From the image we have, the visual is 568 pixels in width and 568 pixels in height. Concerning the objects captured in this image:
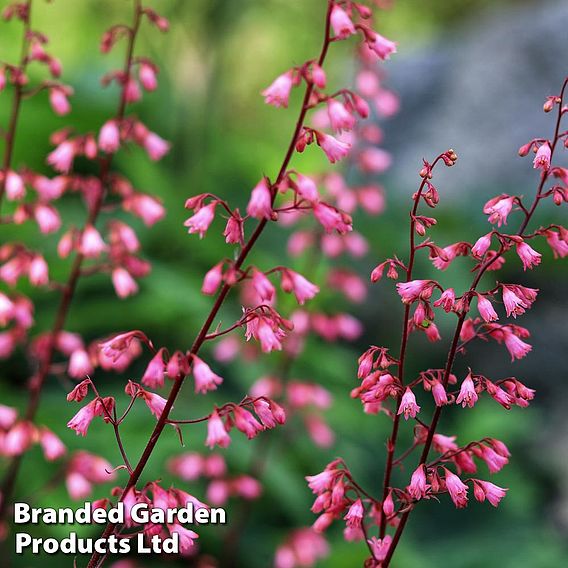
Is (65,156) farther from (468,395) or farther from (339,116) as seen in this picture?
(468,395)

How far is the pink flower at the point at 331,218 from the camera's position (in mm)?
1257

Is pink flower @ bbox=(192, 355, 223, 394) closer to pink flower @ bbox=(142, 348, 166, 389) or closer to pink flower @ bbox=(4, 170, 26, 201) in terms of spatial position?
pink flower @ bbox=(142, 348, 166, 389)

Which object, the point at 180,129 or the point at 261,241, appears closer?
the point at 261,241

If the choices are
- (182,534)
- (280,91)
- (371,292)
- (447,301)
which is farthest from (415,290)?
(371,292)

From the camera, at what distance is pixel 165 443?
329 cm

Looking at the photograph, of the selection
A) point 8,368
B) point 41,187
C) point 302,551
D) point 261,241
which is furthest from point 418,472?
point 261,241

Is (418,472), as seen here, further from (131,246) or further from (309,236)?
(309,236)

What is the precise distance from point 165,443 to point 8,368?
1.35 meters

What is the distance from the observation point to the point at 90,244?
76.5 inches

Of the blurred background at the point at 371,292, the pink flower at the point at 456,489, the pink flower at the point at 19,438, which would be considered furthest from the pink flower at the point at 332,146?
the blurred background at the point at 371,292

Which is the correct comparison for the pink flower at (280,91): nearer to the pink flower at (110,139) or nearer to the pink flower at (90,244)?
the pink flower at (110,139)

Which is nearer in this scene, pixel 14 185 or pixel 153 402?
pixel 153 402

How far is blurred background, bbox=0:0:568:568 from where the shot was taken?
3420mm

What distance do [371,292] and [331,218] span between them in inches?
162
